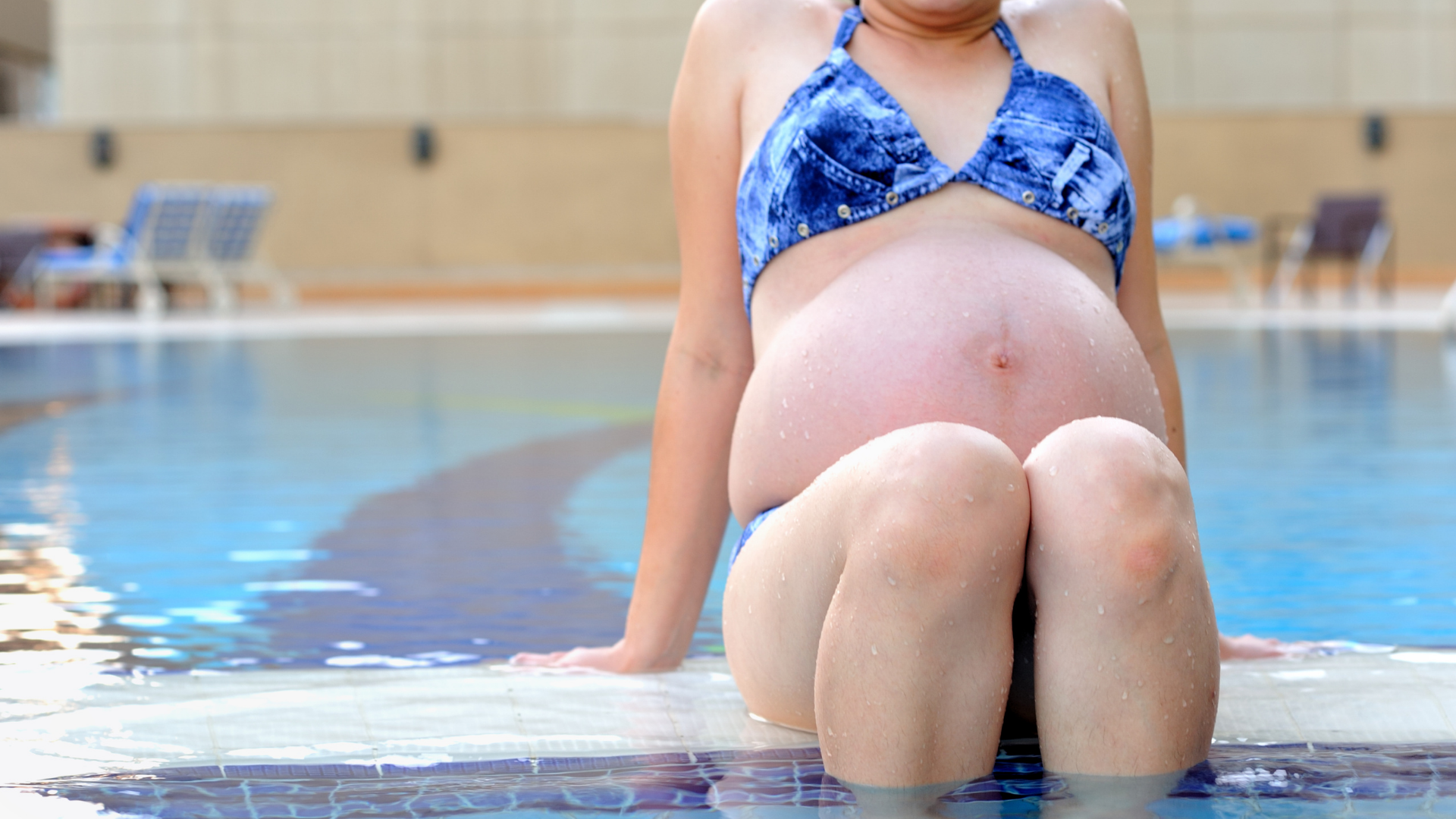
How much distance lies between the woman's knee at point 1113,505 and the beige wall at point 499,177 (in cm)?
1842

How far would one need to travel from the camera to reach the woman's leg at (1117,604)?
4.66ft

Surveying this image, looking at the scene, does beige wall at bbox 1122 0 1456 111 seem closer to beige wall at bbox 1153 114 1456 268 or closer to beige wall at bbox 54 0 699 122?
beige wall at bbox 1153 114 1456 268

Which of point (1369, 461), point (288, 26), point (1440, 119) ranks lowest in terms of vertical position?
point (1369, 461)

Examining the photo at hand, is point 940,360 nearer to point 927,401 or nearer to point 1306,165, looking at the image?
point 927,401

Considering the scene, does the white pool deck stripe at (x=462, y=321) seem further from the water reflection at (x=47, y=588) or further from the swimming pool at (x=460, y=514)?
the water reflection at (x=47, y=588)

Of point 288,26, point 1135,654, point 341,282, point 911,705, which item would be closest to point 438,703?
point 911,705

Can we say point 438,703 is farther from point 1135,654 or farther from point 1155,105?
point 1155,105

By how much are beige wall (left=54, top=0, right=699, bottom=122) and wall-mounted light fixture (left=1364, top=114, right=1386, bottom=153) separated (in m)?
8.63

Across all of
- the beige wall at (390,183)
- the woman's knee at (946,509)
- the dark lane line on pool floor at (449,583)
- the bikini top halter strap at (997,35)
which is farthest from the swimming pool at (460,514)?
the beige wall at (390,183)

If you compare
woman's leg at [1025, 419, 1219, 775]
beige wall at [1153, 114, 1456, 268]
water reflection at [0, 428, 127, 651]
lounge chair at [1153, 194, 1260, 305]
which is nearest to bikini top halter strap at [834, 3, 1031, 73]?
woman's leg at [1025, 419, 1219, 775]

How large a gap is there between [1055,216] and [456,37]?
2117 cm

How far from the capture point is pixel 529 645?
2.37m

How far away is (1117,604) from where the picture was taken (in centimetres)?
143

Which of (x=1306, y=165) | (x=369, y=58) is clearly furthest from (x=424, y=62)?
(x=1306, y=165)
